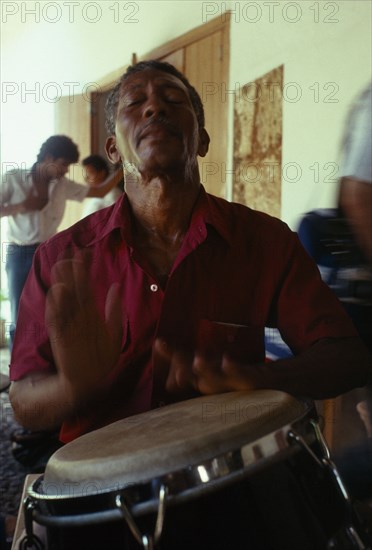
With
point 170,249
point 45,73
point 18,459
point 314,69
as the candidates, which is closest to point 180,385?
point 170,249

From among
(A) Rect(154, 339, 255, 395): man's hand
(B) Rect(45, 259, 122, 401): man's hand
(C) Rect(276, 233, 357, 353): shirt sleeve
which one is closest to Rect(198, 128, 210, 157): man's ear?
(C) Rect(276, 233, 357, 353): shirt sleeve

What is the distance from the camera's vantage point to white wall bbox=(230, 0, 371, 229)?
1.56m

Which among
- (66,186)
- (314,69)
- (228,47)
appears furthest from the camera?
(66,186)

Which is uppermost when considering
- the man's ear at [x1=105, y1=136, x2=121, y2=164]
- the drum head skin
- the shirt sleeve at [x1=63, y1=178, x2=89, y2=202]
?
the man's ear at [x1=105, y1=136, x2=121, y2=164]

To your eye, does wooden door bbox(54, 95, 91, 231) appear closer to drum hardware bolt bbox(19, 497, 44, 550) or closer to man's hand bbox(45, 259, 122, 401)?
man's hand bbox(45, 259, 122, 401)

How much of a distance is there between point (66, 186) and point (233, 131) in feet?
1.89

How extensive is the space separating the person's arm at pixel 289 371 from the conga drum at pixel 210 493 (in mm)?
151

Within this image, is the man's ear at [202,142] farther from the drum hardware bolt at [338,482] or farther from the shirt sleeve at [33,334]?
the drum hardware bolt at [338,482]

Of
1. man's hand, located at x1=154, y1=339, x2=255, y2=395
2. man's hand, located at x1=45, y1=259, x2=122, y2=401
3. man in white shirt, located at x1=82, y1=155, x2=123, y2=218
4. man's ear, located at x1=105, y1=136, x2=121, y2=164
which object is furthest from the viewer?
man in white shirt, located at x1=82, y1=155, x2=123, y2=218

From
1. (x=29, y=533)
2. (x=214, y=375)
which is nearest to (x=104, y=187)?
(x=214, y=375)

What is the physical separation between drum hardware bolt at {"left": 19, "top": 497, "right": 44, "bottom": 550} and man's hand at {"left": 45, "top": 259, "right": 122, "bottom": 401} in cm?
30

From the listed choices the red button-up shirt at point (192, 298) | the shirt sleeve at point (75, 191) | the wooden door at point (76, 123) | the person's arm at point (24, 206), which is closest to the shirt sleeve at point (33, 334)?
the red button-up shirt at point (192, 298)

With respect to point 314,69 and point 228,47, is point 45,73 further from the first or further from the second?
point 314,69

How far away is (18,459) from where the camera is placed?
1975 millimetres
